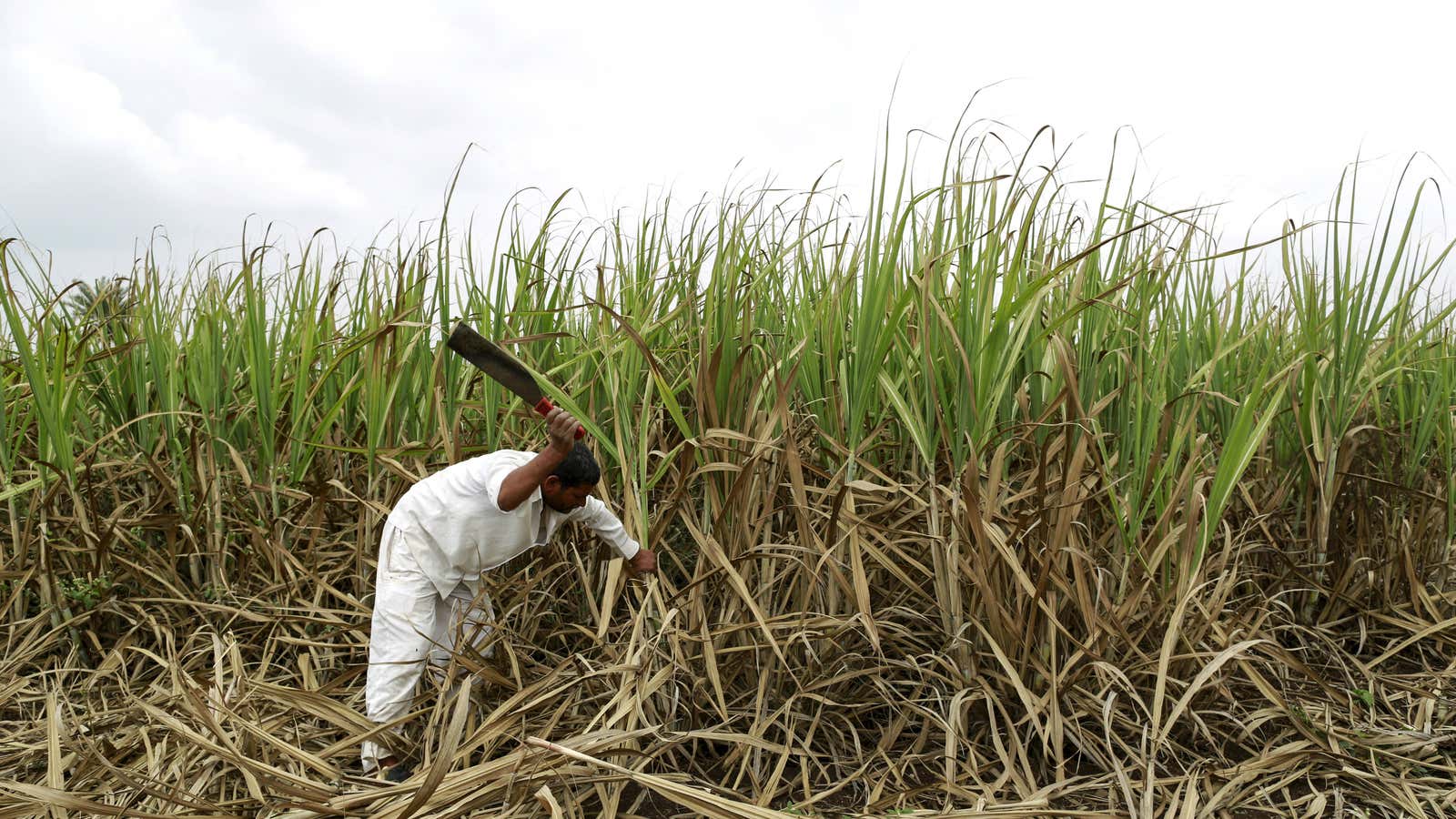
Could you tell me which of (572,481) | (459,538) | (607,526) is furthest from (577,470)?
(459,538)

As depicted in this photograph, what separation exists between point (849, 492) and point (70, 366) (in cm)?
240

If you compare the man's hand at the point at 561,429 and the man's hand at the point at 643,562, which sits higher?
the man's hand at the point at 561,429

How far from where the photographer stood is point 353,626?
7.60 feet

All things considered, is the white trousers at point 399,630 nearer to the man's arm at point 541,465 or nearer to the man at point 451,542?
the man at point 451,542

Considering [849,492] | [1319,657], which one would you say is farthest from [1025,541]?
[1319,657]

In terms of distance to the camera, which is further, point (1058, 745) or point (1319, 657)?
point (1319, 657)

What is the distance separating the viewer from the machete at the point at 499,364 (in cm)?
176

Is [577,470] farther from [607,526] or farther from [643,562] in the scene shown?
[643,562]

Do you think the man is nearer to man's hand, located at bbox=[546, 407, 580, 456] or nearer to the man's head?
the man's head

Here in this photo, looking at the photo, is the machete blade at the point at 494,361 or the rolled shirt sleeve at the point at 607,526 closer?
the machete blade at the point at 494,361

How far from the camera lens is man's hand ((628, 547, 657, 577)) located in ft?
6.25

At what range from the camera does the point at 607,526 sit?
1.99 metres

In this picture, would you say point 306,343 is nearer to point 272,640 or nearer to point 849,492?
point 272,640

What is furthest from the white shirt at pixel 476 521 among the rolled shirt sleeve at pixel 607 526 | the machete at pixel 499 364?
the machete at pixel 499 364
